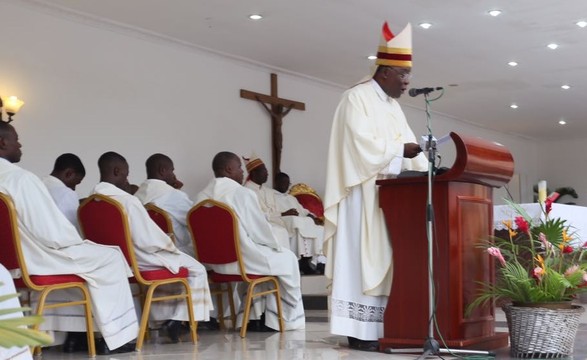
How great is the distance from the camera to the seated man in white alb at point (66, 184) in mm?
5082

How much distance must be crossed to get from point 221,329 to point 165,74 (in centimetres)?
449

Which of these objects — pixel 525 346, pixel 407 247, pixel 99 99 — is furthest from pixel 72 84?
pixel 525 346

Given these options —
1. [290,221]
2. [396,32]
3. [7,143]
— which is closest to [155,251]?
[7,143]

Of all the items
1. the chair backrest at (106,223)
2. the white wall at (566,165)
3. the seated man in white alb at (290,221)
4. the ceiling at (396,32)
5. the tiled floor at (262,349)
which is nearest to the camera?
the tiled floor at (262,349)

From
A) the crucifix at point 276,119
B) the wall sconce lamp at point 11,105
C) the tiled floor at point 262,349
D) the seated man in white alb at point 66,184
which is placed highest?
the crucifix at point 276,119

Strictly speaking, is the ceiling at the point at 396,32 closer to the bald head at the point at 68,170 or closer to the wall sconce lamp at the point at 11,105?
the wall sconce lamp at the point at 11,105

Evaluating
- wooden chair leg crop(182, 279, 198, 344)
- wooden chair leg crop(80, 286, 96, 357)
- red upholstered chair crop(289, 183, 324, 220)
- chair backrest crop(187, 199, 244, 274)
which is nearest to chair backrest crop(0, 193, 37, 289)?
wooden chair leg crop(80, 286, 96, 357)

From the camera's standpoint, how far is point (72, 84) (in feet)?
28.3

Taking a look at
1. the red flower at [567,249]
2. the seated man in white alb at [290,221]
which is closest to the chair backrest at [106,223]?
the red flower at [567,249]

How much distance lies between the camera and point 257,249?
18.1 ft

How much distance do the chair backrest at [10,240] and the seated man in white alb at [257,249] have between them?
1728mm

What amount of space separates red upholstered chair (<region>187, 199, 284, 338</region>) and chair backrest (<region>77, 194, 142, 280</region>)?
2.46ft

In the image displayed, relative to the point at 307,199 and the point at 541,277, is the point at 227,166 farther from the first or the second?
the point at 307,199

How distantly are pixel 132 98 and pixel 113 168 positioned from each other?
4252mm
